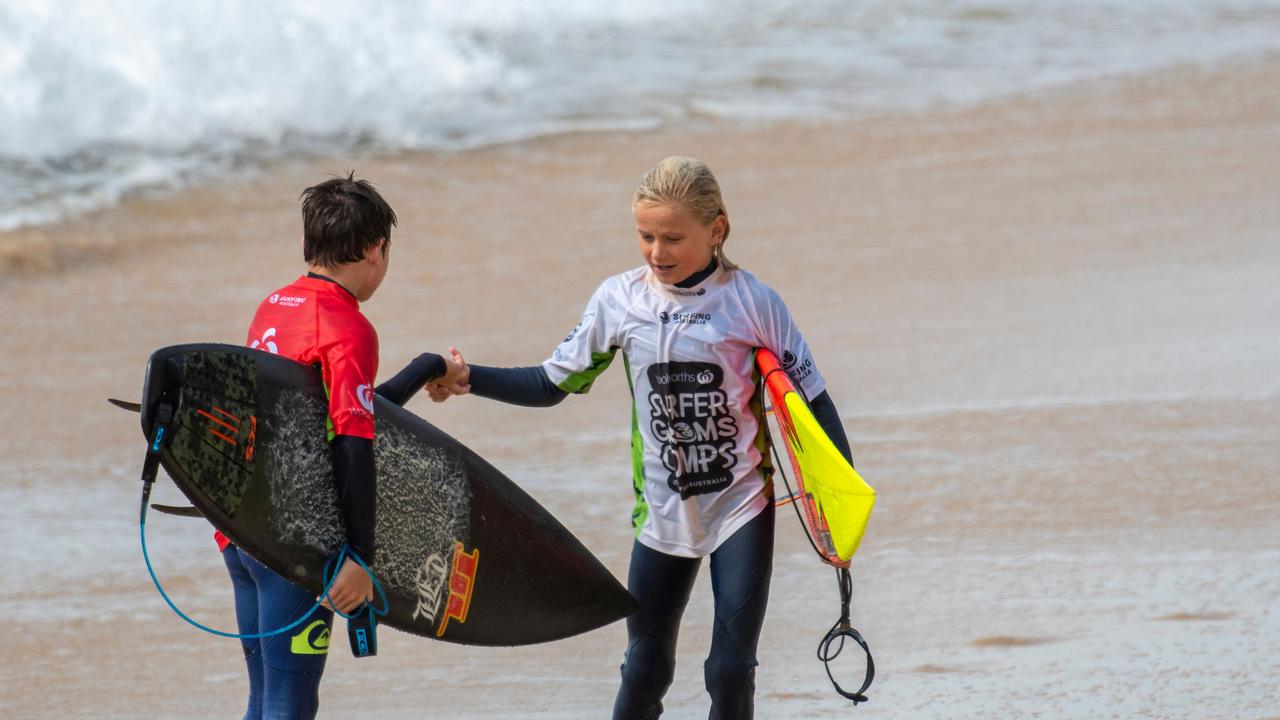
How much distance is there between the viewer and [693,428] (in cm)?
348

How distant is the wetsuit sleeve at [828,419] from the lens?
346cm

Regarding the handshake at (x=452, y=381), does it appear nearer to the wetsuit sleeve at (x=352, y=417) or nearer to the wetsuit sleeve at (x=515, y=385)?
the wetsuit sleeve at (x=515, y=385)

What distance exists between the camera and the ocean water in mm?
12219

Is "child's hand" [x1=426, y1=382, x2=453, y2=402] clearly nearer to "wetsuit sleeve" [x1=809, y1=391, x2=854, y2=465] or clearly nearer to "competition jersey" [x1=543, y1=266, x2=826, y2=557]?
"competition jersey" [x1=543, y1=266, x2=826, y2=557]

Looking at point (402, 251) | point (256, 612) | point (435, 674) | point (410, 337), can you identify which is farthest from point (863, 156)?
point (256, 612)

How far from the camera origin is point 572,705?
4297 mm

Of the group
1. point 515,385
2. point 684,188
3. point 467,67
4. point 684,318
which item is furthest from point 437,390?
point 467,67

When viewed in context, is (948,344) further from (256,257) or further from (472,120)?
(472,120)

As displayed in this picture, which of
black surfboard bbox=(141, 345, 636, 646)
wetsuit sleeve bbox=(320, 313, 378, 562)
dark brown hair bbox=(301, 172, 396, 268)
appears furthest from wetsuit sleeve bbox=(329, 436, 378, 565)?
dark brown hair bbox=(301, 172, 396, 268)

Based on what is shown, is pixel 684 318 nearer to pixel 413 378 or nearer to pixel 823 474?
pixel 823 474

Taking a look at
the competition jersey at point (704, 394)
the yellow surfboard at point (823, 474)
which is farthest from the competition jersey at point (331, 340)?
the yellow surfboard at point (823, 474)

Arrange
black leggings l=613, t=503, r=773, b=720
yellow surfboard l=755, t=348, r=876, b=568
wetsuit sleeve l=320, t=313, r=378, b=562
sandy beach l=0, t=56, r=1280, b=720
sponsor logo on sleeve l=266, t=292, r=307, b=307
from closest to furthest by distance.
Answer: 1. wetsuit sleeve l=320, t=313, r=378, b=562
2. sponsor logo on sleeve l=266, t=292, r=307, b=307
3. yellow surfboard l=755, t=348, r=876, b=568
4. black leggings l=613, t=503, r=773, b=720
5. sandy beach l=0, t=56, r=1280, b=720

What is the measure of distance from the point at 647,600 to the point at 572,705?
0.88 m

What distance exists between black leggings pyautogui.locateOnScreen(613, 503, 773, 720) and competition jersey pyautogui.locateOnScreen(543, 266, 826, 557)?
45 millimetres
